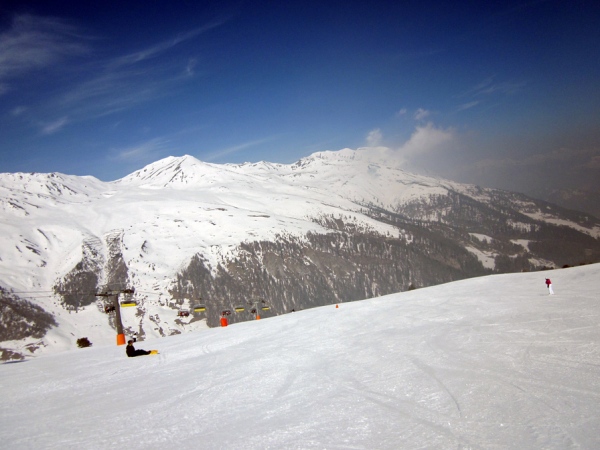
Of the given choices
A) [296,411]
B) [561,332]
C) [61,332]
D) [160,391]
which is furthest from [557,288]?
[61,332]

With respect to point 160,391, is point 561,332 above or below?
below

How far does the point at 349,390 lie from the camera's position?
10703 mm

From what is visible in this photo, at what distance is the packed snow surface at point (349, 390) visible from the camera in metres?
7.87

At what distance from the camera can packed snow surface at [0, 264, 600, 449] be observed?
787 cm

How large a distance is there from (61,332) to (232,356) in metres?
222

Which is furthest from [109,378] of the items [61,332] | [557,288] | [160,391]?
[61,332]

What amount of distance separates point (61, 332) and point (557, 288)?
22784 centimetres

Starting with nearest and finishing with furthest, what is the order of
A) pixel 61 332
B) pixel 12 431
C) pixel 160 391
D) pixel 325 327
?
pixel 12 431 < pixel 160 391 < pixel 325 327 < pixel 61 332

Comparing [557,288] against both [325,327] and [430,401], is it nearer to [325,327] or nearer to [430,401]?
[325,327]

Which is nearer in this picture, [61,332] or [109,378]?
[109,378]

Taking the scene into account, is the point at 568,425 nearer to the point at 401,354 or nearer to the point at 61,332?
the point at 401,354

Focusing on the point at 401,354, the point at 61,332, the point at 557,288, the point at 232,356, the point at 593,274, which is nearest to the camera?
the point at 401,354

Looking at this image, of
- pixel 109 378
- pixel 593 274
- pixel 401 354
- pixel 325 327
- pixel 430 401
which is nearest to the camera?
pixel 430 401

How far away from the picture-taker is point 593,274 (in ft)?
97.6
